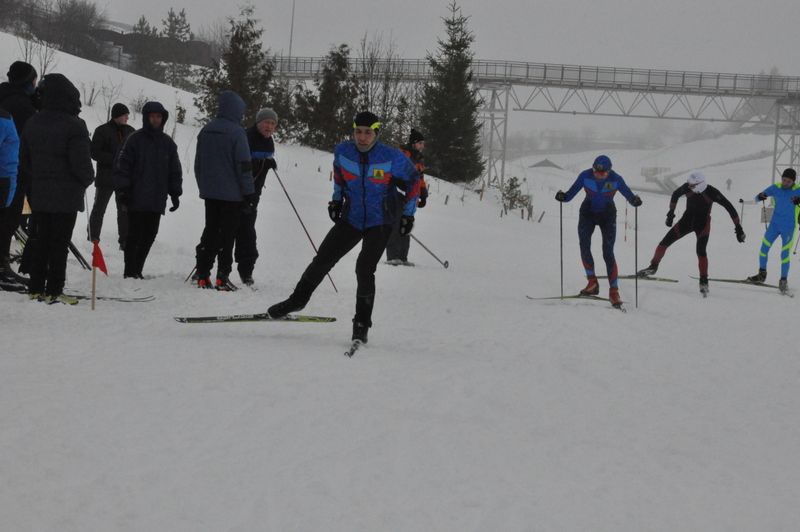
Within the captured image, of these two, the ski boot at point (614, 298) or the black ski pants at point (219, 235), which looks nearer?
the black ski pants at point (219, 235)

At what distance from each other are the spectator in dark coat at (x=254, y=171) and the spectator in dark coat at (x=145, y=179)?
0.77m

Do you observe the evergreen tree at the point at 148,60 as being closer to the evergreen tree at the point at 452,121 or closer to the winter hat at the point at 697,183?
the evergreen tree at the point at 452,121

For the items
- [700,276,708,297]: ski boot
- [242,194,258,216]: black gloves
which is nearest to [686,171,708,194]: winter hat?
[700,276,708,297]: ski boot

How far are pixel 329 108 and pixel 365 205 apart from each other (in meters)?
20.0

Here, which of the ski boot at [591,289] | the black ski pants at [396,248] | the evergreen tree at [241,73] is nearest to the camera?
the ski boot at [591,289]

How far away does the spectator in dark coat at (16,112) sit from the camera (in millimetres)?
6121

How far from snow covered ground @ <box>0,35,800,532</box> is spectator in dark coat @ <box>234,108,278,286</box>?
323 mm

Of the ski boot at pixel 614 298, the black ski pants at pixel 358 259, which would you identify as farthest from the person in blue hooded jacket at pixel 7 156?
the ski boot at pixel 614 298

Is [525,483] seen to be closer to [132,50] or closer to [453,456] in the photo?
[453,456]

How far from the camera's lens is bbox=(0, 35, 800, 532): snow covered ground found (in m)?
2.58

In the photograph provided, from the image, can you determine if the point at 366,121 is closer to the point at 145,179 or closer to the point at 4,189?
the point at 145,179

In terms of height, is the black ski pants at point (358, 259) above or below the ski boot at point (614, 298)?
above

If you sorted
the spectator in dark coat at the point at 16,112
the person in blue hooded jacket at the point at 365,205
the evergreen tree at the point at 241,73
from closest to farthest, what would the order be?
the person in blue hooded jacket at the point at 365,205 → the spectator in dark coat at the point at 16,112 → the evergreen tree at the point at 241,73

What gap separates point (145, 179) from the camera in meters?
6.66
